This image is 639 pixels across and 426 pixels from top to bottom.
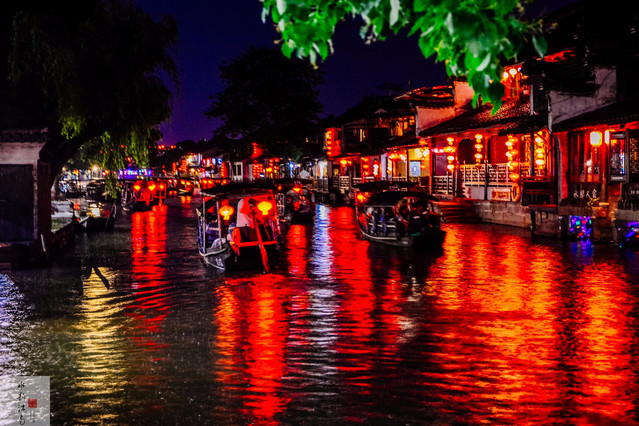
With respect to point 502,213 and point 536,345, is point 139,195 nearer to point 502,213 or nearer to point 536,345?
point 502,213

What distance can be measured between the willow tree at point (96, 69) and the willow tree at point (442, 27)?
14.9 meters

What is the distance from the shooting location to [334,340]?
10273 mm

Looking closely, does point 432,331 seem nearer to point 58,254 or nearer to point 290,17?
point 290,17

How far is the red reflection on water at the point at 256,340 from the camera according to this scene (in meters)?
7.53

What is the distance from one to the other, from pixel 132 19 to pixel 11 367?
41.6 ft

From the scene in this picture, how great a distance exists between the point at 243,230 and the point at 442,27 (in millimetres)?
14236

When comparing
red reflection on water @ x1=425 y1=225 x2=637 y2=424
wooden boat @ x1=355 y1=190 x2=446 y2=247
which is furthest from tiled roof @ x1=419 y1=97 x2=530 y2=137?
red reflection on water @ x1=425 y1=225 x2=637 y2=424

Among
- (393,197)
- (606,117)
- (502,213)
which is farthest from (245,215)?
(502,213)

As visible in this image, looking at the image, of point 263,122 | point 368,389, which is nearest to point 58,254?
point 368,389

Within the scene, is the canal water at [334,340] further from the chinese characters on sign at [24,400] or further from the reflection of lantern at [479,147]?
the reflection of lantern at [479,147]

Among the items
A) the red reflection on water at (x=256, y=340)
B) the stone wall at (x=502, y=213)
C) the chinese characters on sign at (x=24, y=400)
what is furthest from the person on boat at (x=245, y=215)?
the stone wall at (x=502, y=213)

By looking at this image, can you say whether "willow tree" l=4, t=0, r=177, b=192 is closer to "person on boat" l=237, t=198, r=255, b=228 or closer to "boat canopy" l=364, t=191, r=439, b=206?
"person on boat" l=237, t=198, r=255, b=228

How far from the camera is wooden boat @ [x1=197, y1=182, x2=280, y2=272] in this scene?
17.7 m

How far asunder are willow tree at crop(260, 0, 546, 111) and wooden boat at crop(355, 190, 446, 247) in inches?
735
